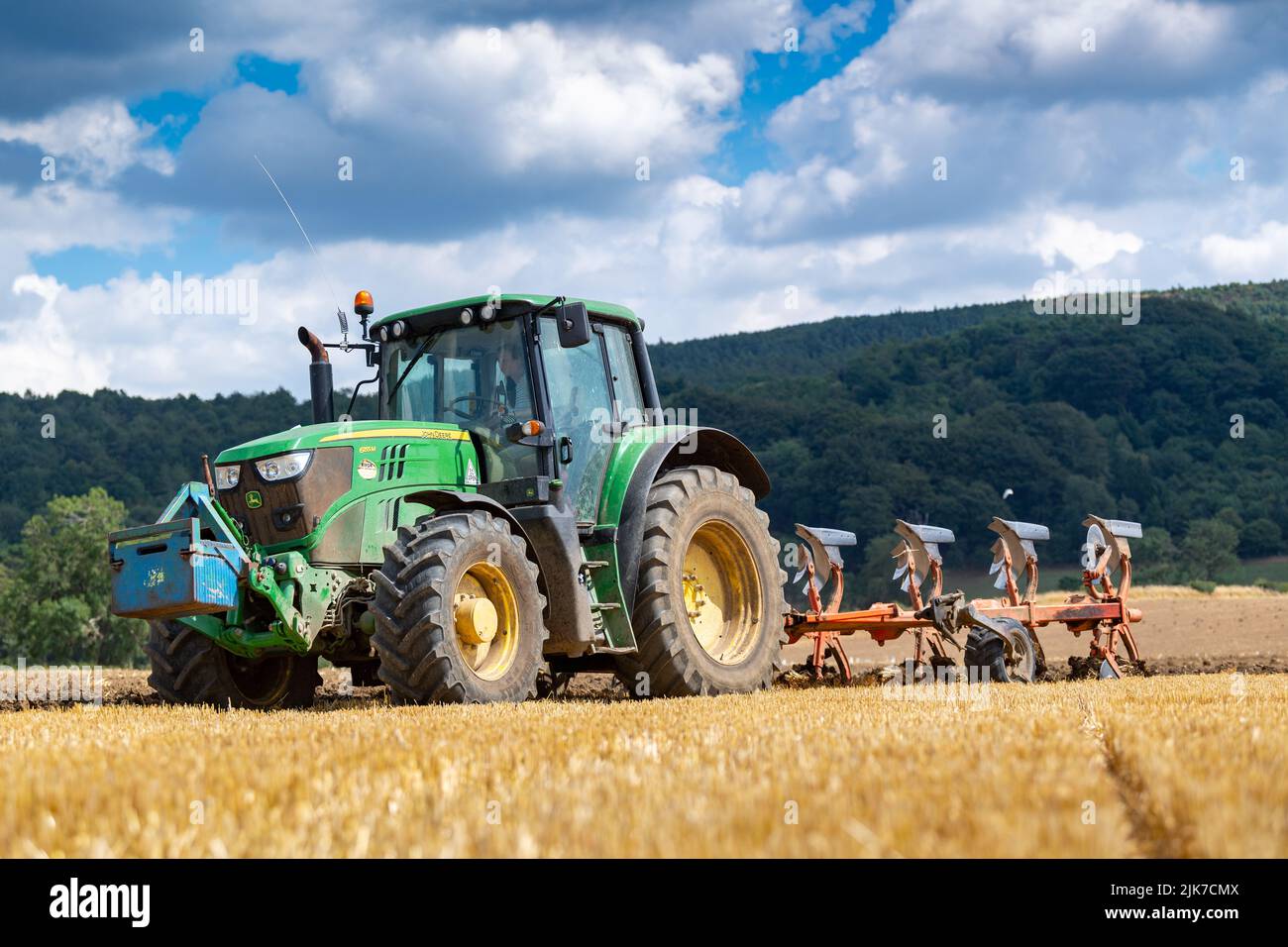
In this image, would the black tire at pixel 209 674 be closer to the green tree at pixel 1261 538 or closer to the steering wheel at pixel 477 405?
the steering wheel at pixel 477 405

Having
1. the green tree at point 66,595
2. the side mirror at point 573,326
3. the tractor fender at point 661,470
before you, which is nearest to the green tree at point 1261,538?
the green tree at point 66,595

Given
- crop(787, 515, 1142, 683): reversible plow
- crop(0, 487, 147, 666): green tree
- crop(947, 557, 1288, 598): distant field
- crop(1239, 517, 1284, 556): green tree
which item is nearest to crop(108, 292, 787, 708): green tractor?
crop(787, 515, 1142, 683): reversible plow

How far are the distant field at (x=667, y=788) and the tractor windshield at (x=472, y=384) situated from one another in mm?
2927

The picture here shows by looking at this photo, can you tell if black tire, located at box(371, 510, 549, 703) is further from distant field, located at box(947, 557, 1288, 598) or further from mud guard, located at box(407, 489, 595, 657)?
distant field, located at box(947, 557, 1288, 598)

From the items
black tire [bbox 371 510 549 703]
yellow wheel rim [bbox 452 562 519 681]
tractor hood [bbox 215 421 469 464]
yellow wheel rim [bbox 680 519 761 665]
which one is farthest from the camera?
yellow wheel rim [bbox 680 519 761 665]

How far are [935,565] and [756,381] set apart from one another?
7716 cm

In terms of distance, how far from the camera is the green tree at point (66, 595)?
3975 cm

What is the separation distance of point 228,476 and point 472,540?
1.61 m

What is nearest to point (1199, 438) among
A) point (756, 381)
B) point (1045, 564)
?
point (1045, 564)

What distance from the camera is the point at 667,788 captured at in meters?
3.06

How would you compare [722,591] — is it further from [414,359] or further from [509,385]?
[414,359]

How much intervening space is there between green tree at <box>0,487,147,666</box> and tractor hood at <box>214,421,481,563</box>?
3527cm

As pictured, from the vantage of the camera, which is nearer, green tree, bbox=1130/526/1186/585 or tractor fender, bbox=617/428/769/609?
tractor fender, bbox=617/428/769/609

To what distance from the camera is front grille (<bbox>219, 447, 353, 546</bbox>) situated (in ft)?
23.3
